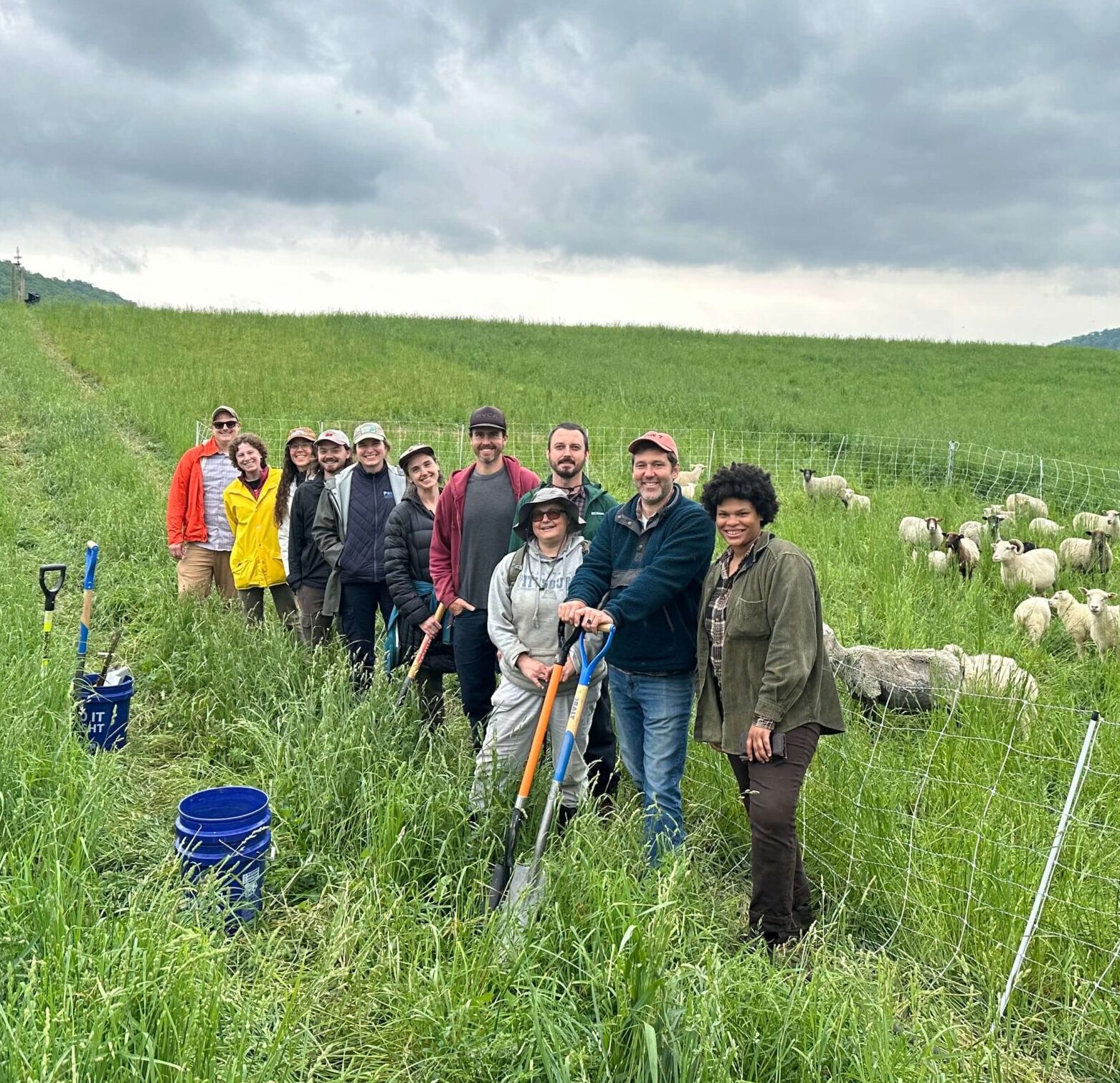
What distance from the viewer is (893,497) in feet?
39.9

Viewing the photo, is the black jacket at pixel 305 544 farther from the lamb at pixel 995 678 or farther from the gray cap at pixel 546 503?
the lamb at pixel 995 678

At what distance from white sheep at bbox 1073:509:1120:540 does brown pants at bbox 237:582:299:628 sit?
782 cm

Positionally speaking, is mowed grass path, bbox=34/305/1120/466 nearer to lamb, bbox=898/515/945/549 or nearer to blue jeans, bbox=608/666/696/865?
lamb, bbox=898/515/945/549

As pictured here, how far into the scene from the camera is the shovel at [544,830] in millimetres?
2834

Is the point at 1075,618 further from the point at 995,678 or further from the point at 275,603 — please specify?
the point at 275,603

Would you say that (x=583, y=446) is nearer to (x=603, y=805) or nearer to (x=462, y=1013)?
(x=603, y=805)

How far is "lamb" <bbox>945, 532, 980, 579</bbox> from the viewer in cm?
848

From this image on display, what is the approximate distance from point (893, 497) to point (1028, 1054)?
33.0 ft

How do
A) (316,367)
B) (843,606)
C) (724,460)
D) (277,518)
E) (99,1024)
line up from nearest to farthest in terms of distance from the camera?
(99,1024) → (277,518) → (843,606) → (724,460) → (316,367)

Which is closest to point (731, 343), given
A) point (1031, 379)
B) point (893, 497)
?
point (1031, 379)

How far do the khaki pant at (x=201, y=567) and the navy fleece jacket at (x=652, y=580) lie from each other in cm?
346

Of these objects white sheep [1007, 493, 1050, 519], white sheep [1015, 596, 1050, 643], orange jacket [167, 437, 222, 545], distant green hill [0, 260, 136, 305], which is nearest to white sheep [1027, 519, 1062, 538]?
white sheep [1007, 493, 1050, 519]

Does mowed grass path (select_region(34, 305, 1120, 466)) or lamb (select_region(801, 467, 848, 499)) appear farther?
mowed grass path (select_region(34, 305, 1120, 466))

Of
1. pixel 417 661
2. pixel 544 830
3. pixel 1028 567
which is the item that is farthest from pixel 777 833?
pixel 1028 567
